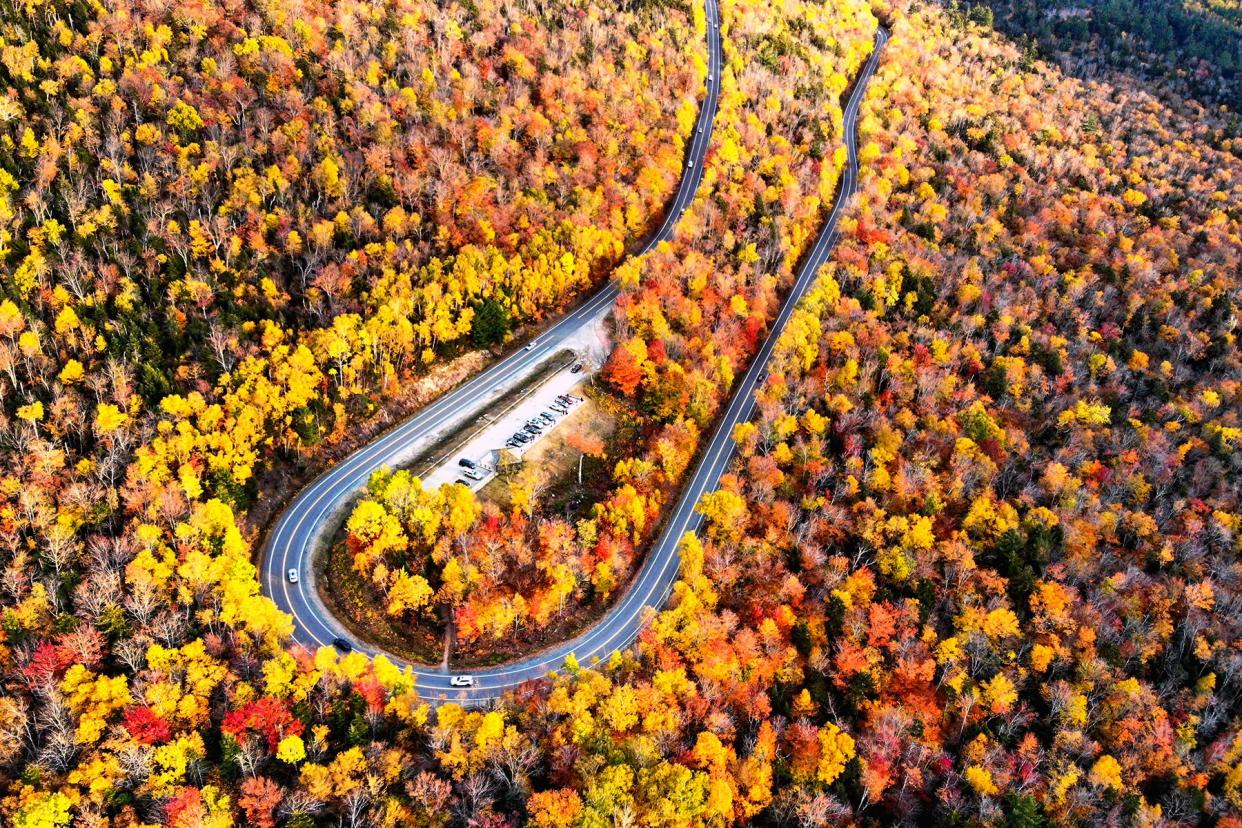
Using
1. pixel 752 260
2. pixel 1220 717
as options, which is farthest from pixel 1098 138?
pixel 1220 717

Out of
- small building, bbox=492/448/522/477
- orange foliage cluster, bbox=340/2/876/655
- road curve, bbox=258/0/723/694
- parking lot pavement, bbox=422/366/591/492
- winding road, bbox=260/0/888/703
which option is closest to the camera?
winding road, bbox=260/0/888/703

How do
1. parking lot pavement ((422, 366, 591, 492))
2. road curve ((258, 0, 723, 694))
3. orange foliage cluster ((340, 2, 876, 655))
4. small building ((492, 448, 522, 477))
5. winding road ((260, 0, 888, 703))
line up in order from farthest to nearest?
small building ((492, 448, 522, 477)) < parking lot pavement ((422, 366, 591, 492)) < orange foliage cluster ((340, 2, 876, 655)) < road curve ((258, 0, 723, 694)) < winding road ((260, 0, 888, 703))

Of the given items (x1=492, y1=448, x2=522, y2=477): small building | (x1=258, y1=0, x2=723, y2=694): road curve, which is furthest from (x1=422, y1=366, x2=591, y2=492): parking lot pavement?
(x1=258, y1=0, x2=723, y2=694): road curve

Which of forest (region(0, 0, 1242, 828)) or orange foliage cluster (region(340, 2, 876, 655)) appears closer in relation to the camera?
forest (region(0, 0, 1242, 828))

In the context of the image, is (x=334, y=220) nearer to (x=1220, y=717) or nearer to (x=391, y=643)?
(x=391, y=643)

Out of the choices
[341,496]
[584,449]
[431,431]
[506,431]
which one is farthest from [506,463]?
[341,496]

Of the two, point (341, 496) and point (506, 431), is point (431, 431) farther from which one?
point (341, 496)

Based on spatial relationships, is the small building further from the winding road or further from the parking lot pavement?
the winding road
